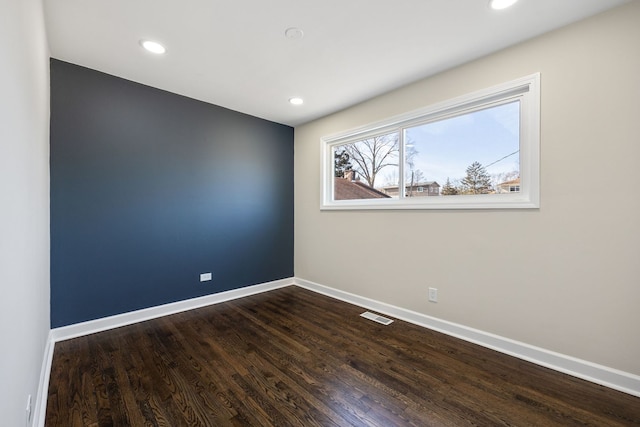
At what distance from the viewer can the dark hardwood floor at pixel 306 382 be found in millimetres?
1553

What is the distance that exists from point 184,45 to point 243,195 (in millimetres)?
1883

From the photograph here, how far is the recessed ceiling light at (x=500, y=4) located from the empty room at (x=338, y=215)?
0.04 feet

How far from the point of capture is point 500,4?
1744 mm

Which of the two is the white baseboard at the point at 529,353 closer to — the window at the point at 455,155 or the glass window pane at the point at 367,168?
the window at the point at 455,155

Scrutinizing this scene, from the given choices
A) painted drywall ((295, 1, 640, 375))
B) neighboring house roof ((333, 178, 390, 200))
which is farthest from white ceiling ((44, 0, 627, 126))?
neighboring house roof ((333, 178, 390, 200))

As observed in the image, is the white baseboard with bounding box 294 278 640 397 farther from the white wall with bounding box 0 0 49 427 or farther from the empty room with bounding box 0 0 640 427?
the white wall with bounding box 0 0 49 427

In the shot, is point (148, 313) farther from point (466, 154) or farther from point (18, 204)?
point (466, 154)

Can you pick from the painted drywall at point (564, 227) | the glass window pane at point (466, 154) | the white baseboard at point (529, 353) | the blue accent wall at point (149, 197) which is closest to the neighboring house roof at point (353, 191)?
the glass window pane at point (466, 154)

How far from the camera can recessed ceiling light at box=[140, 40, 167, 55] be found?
85.1 inches

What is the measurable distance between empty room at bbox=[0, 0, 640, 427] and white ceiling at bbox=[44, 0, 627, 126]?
0.02m

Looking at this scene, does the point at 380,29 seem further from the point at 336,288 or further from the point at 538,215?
the point at 336,288

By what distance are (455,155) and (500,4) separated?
3.99 ft

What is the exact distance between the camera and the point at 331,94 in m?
3.10

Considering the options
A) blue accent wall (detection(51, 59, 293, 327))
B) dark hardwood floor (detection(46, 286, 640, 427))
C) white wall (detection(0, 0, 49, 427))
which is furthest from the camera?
blue accent wall (detection(51, 59, 293, 327))
